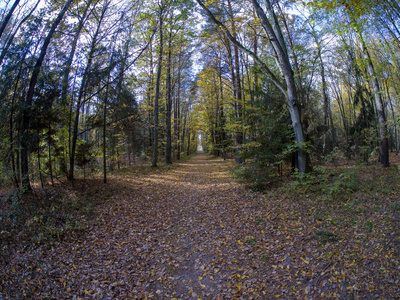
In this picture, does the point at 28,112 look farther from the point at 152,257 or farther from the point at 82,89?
the point at 152,257

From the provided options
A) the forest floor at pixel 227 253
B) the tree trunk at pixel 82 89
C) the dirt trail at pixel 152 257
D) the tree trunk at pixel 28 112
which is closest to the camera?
the forest floor at pixel 227 253

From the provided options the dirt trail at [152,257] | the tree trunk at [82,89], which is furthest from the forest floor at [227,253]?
the tree trunk at [82,89]

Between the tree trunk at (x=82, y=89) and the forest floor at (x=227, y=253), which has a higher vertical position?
the tree trunk at (x=82, y=89)

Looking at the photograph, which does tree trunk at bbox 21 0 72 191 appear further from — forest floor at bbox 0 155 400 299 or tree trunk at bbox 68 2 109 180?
forest floor at bbox 0 155 400 299

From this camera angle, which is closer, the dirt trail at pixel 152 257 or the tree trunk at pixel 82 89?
the dirt trail at pixel 152 257

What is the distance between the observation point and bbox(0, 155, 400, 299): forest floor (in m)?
3.49

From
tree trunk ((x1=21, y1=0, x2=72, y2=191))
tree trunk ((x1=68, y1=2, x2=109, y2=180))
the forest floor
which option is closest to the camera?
Result: the forest floor

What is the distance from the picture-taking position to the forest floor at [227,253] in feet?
11.5

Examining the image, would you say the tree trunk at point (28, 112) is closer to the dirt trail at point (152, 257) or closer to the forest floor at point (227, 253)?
the forest floor at point (227, 253)

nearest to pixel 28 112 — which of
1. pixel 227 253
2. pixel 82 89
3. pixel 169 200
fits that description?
pixel 82 89

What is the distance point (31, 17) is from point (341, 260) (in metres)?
11.7

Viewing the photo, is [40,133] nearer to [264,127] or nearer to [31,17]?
[31,17]

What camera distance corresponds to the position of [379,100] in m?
10.9

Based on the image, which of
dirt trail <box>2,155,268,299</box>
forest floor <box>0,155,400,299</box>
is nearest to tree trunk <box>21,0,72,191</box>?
forest floor <box>0,155,400,299</box>
